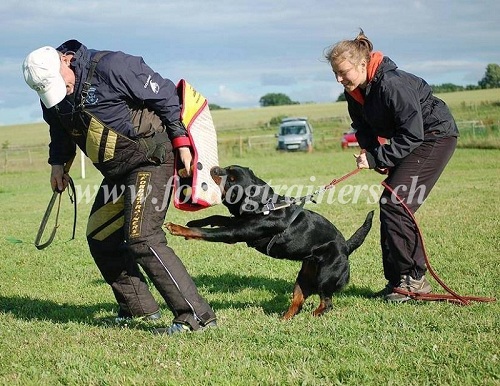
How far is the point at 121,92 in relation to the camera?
4.20 meters

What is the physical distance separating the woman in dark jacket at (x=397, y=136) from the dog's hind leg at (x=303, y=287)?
644 millimetres

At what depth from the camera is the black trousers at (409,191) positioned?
5246 millimetres

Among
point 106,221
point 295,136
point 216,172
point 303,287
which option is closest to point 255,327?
point 303,287

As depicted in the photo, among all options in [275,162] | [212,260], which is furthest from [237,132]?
[212,260]

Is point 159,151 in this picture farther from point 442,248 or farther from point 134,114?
point 442,248

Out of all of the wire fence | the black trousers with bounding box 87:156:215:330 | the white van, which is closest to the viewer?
the black trousers with bounding box 87:156:215:330

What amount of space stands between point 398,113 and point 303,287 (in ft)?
4.84

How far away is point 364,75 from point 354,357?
7.18 ft

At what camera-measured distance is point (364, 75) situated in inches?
196

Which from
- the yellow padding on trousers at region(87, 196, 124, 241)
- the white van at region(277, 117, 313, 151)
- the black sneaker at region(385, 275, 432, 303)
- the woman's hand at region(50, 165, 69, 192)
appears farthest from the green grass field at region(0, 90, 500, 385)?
the white van at region(277, 117, 313, 151)

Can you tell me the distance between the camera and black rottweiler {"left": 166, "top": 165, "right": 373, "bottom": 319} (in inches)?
194

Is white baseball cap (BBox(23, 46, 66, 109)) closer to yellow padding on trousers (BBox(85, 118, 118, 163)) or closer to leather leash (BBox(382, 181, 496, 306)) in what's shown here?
yellow padding on trousers (BBox(85, 118, 118, 163))

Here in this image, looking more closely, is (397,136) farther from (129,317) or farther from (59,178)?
(59,178)

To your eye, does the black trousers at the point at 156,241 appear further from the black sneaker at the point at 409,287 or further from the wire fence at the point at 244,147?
the wire fence at the point at 244,147
